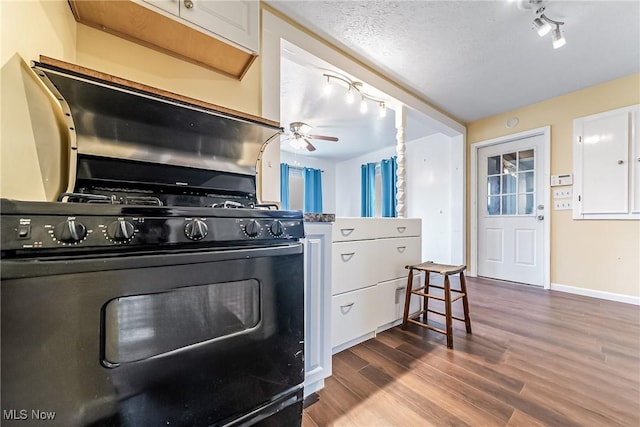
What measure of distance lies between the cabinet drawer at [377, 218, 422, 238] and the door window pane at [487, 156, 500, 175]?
229 centimetres

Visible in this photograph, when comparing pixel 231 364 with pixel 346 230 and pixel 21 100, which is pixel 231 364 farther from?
pixel 346 230

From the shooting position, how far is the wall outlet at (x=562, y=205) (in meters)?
2.93

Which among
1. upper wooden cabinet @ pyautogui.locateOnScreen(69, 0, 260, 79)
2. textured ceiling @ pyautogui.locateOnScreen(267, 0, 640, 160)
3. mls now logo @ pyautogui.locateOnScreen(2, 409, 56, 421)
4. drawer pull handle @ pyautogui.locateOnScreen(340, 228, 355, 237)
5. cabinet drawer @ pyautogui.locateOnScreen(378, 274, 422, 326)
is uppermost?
textured ceiling @ pyautogui.locateOnScreen(267, 0, 640, 160)

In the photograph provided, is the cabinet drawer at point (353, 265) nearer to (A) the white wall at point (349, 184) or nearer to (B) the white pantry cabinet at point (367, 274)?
(B) the white pantry cabinet at point (367, 274)

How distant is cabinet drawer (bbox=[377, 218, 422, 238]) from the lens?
1.85 metres

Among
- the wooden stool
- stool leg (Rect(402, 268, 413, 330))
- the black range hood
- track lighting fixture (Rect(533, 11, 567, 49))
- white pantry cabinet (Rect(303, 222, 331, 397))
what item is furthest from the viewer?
stool leg (Rect(402, 268, 413, 330))

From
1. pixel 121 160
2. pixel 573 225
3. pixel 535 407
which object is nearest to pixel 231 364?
pixel 121 160

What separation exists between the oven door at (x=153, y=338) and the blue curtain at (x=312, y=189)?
529cm

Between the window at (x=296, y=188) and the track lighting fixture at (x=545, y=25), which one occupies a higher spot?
the track lighting fixture at (x=545, y=25)

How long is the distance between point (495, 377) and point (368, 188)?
459cm

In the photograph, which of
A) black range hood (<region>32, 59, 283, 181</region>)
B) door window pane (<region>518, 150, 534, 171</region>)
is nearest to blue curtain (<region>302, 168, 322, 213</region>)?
door window pane (<region>518, 150, 534, 171</region>)

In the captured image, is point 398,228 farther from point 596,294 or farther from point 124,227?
point 596,294

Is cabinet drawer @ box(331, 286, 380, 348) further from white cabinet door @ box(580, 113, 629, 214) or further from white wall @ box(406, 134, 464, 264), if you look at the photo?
white cabinet door @ box(580, 113, 629, 214)

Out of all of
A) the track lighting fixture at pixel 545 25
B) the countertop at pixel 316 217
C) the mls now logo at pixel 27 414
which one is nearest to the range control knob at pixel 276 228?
the countertop at pixel 316 217
